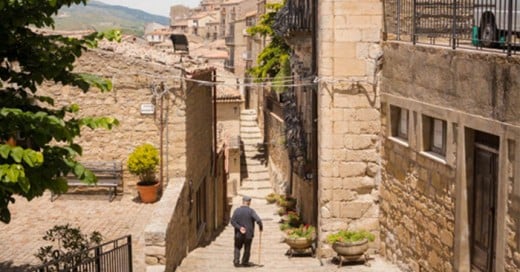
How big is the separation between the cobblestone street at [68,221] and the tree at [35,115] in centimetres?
468

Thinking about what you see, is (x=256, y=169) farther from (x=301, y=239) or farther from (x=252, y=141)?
(x=301, y=239)

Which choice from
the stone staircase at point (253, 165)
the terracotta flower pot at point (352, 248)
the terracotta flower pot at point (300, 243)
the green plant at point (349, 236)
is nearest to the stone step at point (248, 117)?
the stone staircase at point (253, 165)

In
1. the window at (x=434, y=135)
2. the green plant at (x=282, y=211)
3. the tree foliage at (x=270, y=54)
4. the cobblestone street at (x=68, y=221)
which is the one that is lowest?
the green plant at (x=282, y=211)

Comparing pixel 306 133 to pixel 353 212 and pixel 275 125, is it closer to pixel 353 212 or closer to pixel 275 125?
pixel 353 212

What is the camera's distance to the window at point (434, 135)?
12508mm

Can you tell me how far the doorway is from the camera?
419 inches

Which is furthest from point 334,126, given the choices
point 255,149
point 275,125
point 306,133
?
point 255,149

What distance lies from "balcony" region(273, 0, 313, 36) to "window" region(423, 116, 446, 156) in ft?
18.9

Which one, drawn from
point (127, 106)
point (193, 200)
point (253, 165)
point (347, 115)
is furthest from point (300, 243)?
point (253, 165)

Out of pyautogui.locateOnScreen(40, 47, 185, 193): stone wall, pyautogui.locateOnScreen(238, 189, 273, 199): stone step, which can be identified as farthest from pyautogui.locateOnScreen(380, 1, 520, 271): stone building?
pyautogui.locateOnScreen(238, 189, 273, 199): stone step

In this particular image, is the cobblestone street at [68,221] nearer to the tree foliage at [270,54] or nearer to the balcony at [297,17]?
the balcony at [297,17]

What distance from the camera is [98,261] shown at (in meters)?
11.2

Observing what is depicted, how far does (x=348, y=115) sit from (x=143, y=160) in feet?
15.3

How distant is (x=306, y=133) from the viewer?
62.2 ft
